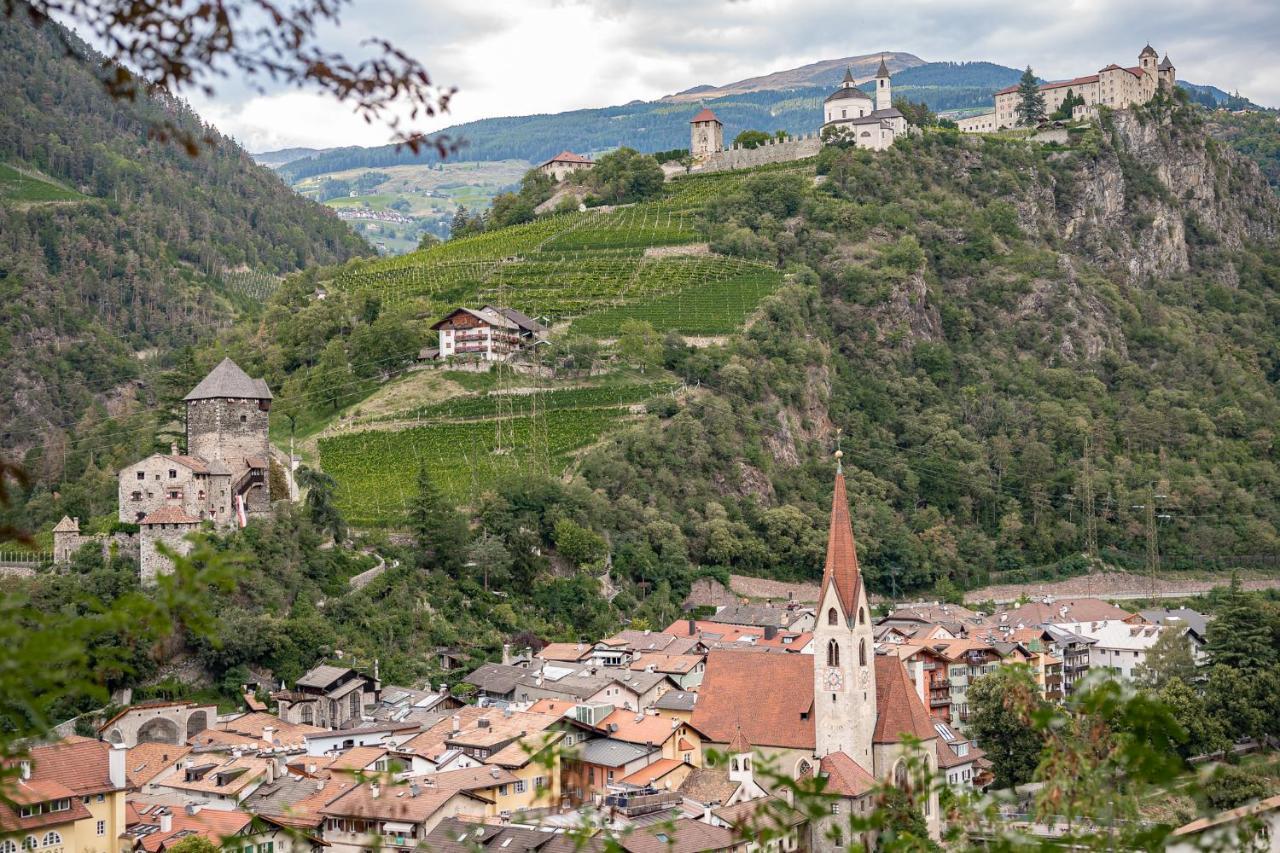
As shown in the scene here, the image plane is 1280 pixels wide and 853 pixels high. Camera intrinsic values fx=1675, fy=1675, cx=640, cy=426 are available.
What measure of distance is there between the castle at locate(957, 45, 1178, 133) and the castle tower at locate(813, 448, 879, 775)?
324ft

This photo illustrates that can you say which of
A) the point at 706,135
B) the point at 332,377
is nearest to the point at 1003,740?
the point at 332,377

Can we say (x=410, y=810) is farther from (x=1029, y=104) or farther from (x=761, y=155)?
(x=1029, y=104)

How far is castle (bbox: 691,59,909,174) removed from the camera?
121438 millimetres

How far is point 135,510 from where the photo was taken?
54.6m

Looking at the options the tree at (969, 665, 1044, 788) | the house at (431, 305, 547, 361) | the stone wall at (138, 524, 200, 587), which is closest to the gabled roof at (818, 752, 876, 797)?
the tree at (969, 665, 1044, 788)

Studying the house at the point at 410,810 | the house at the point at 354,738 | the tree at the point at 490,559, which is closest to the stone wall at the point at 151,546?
the house at the point at 354,738

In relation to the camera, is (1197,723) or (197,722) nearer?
(197,722)

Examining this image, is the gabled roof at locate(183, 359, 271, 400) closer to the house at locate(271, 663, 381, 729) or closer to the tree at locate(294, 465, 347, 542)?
the tree at locate(294, 465, 347, 542)

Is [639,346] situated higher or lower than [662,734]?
higher

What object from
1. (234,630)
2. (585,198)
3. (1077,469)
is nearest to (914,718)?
(234,630)

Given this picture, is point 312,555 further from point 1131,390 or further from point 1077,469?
point 1131,390

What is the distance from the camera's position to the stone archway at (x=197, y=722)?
48.8m

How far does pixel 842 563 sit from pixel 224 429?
2316 centimetres

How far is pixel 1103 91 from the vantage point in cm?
13850
